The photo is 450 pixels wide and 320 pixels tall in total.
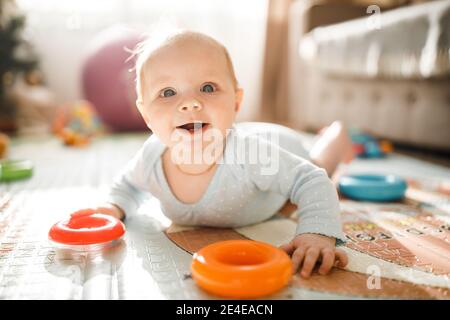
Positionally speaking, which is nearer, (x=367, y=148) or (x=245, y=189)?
(x=245, y=189)

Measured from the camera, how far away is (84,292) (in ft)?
2.18

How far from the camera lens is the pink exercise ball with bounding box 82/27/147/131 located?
2645mm

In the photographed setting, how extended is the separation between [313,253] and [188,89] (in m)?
0.35

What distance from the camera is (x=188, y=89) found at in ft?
2.73

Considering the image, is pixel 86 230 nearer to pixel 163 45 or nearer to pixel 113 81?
pixel 163 45

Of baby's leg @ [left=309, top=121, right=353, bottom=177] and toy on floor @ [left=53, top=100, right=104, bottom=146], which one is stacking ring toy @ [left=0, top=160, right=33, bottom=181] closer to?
toy on floor @ [left=53, top=100, right=104, bottom=146]

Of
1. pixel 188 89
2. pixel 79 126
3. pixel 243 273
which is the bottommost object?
pixel 79 126

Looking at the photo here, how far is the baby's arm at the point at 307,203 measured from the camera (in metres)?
0.75

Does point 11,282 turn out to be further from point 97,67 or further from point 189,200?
point 97,67

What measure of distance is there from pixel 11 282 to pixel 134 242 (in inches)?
9.4

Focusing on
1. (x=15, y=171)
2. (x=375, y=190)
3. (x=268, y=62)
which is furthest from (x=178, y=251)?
(x=268, y=62)

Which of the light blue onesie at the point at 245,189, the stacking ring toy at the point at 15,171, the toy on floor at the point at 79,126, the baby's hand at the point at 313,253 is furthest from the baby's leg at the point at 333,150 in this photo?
the toy on floor at the point at 79,126
